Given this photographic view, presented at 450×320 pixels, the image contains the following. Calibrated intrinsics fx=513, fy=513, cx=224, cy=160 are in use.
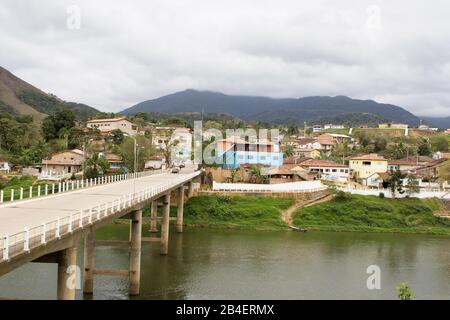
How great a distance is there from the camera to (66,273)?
21.8 meters

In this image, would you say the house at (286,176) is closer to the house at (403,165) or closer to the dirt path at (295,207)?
the dirt path at (295,207)

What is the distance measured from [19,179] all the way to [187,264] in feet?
143

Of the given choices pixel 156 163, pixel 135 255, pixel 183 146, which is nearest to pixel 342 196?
pixel 156 163

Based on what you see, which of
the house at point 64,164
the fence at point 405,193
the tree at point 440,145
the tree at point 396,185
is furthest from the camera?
the tree at point 440,145

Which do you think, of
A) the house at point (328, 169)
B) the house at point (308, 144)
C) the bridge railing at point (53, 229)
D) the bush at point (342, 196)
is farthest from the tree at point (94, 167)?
the house at point (308, 144)

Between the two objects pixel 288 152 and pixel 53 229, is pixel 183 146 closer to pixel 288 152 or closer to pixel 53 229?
pixel 288 152

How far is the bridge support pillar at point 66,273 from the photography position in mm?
21578

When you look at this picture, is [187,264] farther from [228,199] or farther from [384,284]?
[228,199]

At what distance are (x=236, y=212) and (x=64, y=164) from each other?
33.5 metres

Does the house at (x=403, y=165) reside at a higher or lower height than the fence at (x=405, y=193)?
higher

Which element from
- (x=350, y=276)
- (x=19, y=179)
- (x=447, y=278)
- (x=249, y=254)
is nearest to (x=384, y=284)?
(x=350, y=276)

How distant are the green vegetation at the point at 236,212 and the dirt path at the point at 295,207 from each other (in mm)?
604

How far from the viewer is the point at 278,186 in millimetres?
71000

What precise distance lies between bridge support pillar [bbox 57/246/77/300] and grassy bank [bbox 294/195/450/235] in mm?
44033
